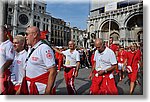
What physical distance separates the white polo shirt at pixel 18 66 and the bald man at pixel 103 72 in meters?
1.00

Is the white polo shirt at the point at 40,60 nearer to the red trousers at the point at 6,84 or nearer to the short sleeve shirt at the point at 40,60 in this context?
the short sleeve shirt at the point at 40,60

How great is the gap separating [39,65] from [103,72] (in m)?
1.01

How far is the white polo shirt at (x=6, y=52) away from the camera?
250 centimetres

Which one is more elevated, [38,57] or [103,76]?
[38,57]

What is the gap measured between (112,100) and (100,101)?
0.18 metres

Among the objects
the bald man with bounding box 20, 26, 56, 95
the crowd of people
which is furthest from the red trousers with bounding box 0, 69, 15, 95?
the bald man with bounding box 20, 26, 56, 95

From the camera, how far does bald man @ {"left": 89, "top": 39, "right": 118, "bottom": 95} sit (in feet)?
8.72

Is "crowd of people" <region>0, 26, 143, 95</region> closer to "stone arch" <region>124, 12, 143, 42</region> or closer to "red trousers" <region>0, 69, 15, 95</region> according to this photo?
"red trousers" <region>0, 69, 15, 95</region>

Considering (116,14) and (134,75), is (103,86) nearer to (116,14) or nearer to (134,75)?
(134,75)

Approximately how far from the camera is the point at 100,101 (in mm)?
2850

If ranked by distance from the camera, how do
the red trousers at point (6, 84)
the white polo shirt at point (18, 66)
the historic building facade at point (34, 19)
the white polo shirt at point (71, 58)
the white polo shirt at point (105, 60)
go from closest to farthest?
the white polo shirt at point (18, 66), the red trousers at point (6, 84), the white polo shirt at point (105, 60), the historic building facade at point (34, 19), the white polo shirt at point (71, 58)

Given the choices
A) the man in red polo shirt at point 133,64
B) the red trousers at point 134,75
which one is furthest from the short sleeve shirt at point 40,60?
the red trousers at point 134,75

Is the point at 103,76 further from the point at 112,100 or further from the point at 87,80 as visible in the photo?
the point at 87,80

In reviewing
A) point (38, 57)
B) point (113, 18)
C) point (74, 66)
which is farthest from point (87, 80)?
point (113, 18)
